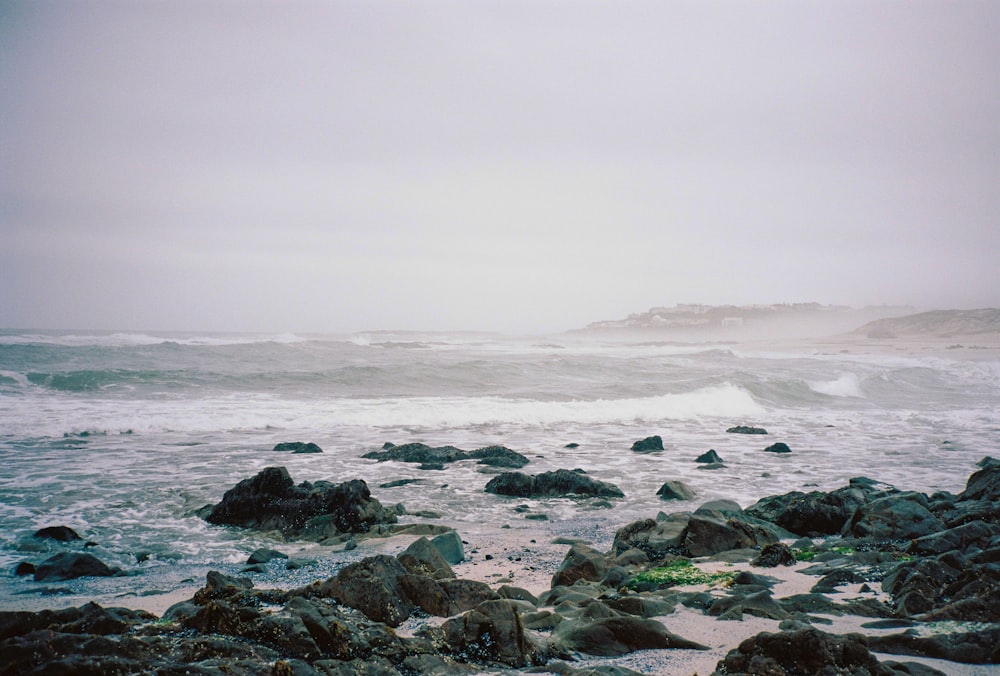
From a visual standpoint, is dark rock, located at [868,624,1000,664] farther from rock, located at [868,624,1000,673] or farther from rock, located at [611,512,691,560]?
rock, located at [611,512,691,560]

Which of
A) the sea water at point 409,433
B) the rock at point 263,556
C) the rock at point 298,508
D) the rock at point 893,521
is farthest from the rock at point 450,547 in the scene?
the rock at point 893,521

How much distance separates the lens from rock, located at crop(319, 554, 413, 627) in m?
4.44

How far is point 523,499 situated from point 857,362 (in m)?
35.7

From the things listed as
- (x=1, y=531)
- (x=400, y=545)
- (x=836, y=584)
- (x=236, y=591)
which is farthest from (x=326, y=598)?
(x=1, y=531)

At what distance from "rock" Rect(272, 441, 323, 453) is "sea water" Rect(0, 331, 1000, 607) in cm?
33

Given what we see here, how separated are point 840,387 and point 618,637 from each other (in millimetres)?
28192

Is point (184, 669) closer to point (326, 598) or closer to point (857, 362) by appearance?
point (326, 598)

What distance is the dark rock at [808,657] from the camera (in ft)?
10.8

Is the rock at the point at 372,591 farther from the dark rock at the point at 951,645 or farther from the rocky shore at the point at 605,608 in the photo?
the dark rock at the point at 951,645

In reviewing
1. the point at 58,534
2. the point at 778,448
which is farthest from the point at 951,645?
the point at 778,448

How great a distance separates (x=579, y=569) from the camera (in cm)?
595

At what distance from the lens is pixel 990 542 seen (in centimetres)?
560

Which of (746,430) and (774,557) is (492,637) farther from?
(746,430)

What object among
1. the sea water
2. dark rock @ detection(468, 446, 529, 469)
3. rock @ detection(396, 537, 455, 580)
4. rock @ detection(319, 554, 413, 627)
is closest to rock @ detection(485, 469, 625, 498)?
the sea water
